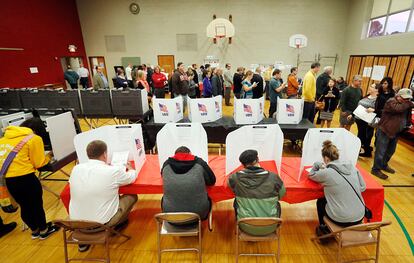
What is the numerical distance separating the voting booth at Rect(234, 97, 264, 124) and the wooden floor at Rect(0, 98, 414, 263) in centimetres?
136

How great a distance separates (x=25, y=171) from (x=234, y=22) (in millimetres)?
9998

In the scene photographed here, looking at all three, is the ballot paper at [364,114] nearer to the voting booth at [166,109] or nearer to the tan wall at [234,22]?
the voting booth at [166,109]

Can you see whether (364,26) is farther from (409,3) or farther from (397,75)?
(397,75)

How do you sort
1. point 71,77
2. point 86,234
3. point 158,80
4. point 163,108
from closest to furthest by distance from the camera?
1. point 86,234
2. point 163,108
3. point 158,80
4. point 71,77

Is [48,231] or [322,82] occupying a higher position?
[322,82]

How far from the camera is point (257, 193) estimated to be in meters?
1.75

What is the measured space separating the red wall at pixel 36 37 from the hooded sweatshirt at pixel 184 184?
7.88 metres

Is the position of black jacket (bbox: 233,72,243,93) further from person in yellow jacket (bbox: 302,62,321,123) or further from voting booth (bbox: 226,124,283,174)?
voting booth (bbox: 226,124,283,174)

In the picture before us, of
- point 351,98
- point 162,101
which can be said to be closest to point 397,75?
point 351,98

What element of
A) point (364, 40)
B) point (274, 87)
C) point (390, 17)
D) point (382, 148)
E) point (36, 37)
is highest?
point (390, 17)

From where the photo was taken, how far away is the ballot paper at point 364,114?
11.2ft

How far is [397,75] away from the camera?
6430 mm

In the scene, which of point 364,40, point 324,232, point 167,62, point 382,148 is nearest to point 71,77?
point 167,62

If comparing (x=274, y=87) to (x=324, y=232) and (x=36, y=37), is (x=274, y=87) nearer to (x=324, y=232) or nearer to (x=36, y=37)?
(x=324, y=232)
